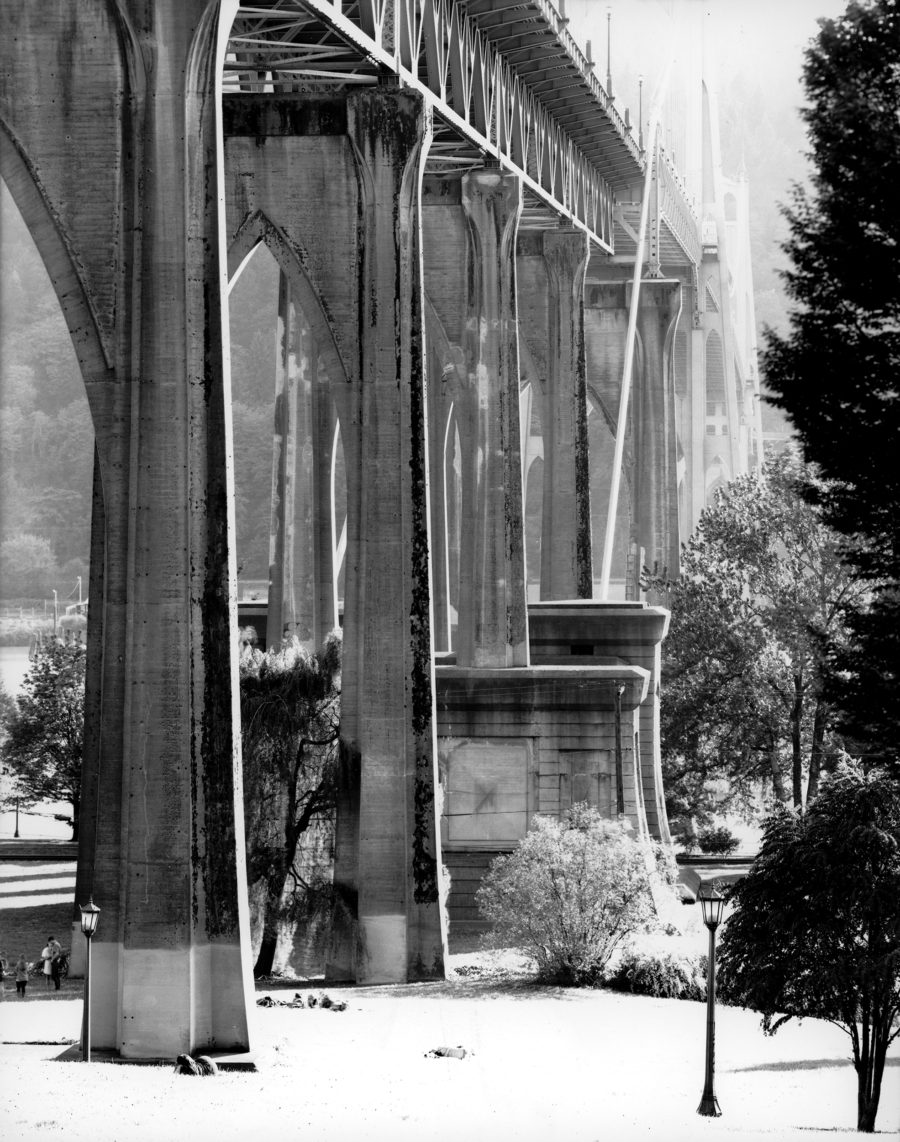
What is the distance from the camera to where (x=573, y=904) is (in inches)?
1162

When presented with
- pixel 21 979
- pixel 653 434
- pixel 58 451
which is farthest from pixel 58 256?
pixel 58 451

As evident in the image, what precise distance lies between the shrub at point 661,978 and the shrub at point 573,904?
1.28ft

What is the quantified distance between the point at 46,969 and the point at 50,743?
978 inches

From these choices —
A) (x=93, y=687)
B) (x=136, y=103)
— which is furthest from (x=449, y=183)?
(x=136, y=103)

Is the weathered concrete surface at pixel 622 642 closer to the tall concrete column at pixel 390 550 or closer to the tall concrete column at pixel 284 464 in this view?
the tall concrete column at pixel 284 464

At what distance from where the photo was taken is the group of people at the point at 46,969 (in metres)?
→ 29.0

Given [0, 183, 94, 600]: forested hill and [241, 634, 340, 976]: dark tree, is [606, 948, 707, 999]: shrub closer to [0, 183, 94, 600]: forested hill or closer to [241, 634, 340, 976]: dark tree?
[241, 634, 340, 976]: dark tree

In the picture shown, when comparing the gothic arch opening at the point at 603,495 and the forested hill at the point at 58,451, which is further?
the gothic arch opening at the point at 603,495

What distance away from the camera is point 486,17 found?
133 ft

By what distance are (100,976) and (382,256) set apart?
470 inches

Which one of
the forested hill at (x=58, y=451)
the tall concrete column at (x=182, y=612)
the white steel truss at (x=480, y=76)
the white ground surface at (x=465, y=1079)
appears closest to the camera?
the white ground surface at (x=465, y=1079)

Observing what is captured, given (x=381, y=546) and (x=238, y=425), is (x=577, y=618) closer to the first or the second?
(x=381, y=546)

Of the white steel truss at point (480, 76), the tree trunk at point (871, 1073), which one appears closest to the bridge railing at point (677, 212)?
the white steel truss at point (480, 76)

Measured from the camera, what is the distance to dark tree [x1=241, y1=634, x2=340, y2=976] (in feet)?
102
